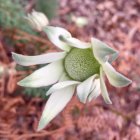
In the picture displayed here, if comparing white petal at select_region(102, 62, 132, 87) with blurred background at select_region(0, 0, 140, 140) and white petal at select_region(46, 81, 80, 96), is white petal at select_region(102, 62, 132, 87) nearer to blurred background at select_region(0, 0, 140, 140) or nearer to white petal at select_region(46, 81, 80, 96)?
white petal at select_region(46, 81, 80, 96)

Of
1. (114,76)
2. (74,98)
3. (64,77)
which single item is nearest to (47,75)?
Answer: (64,77)

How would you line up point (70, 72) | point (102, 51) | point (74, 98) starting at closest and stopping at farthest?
point (102, 51), point (70, 72), point (74, 98)

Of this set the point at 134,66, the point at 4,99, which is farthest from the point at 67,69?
the point at 134,66

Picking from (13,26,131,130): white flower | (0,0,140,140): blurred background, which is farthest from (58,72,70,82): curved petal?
(0,0,140,140): blurred background

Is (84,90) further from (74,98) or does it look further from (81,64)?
(74,98)

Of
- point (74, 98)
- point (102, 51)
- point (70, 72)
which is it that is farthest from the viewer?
point (74, 98)

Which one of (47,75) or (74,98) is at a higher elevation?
(47,75)

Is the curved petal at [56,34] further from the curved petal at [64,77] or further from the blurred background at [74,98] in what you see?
the blurred background at [74,98]
